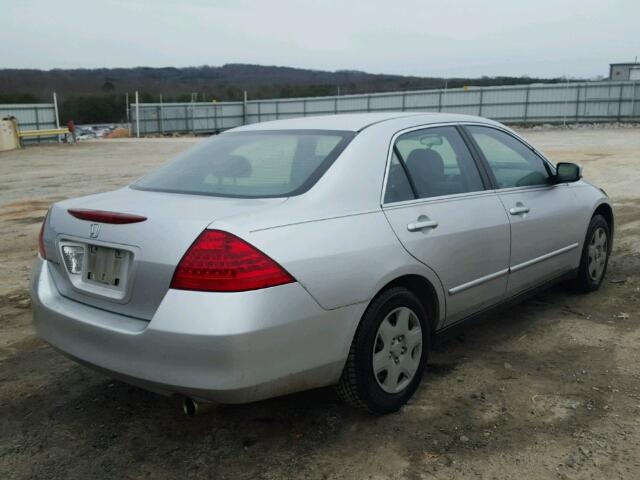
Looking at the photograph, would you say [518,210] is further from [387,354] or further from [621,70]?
[621,70]

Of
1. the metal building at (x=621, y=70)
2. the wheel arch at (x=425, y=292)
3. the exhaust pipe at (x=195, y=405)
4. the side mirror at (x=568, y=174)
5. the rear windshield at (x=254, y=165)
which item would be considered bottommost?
the exhaust pipe at (x=195, y=405)

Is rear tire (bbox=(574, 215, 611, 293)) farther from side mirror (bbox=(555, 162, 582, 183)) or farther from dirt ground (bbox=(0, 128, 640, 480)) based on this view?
side mirror (bbox=(555, 162, 582, 183))

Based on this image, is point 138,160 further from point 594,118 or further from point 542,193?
point 594,118

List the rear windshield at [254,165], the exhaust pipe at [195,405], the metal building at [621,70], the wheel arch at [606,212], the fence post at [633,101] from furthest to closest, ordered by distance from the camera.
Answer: the metal building at [621,70]
the fence post at [633,101]
the wheel arch at [606,212]
the rear windshield at [254,165]
the exhaust pipe at [195,405]

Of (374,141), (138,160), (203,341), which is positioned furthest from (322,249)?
(138,160)

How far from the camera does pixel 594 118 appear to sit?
36562mm

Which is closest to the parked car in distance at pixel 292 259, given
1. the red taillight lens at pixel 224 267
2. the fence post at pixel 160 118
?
the red taillight lens at pixel 224 267

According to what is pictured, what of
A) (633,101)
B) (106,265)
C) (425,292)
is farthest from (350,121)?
(633,101)

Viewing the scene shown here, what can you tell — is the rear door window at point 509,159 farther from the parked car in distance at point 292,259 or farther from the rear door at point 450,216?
the rear door at point 450,216

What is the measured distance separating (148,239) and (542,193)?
2863mm

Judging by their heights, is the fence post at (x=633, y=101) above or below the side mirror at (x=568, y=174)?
above

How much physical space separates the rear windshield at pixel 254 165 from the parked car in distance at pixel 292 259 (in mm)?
12

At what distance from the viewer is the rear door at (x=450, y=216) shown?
324 cm

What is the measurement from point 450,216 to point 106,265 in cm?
181
